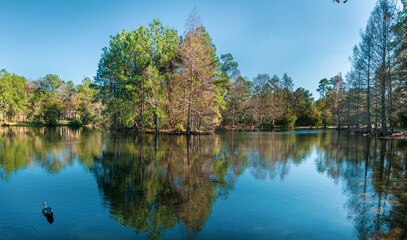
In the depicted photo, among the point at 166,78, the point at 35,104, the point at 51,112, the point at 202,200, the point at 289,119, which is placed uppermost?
the point at 166,78

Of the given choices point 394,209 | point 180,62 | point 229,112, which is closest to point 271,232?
point 394,209

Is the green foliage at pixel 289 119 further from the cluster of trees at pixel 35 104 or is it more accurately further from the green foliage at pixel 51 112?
the green foliage at pixel 51 112

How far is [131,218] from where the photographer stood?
593 centimetres

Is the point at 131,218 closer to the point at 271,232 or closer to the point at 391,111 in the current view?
the point at 271,232

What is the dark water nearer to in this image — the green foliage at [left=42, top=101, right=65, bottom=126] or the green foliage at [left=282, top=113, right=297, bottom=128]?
the green foliage at [left=282, top=113, right=297, bottom=128]

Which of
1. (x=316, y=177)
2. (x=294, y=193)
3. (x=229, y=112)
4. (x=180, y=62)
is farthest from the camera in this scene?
(x=229, y=112)

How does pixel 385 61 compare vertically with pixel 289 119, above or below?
above

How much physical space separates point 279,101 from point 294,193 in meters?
59.6

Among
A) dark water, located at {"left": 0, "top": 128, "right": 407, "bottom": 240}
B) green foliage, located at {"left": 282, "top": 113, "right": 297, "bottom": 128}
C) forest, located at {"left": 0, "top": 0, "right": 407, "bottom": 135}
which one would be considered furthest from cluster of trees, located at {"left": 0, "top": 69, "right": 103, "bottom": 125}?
dark water, located at {"left": 0, "top": 128, "right": 407, "bottom": 240}

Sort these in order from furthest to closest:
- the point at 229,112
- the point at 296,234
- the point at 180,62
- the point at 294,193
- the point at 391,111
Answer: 1. the point at 229,112
2. the point at 180,62
3. the point at 391,111
4. the point at 294,193
5. the point at 296,234

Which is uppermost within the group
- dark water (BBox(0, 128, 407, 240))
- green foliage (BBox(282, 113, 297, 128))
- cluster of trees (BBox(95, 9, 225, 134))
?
cluster of trees (BBox(95, 9, 225, 134))

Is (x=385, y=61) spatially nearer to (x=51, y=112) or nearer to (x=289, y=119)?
(x=289, y=119)

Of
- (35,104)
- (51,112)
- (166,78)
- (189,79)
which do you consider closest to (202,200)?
(189,79)

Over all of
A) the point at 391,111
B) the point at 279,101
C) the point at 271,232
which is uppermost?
the point at 279,101
